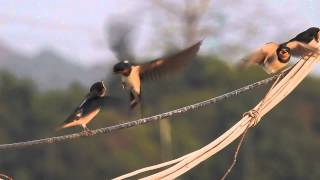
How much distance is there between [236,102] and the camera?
1641 centimetres

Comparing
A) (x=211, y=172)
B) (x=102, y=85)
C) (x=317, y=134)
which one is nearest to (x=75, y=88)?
(x=211, y=172)

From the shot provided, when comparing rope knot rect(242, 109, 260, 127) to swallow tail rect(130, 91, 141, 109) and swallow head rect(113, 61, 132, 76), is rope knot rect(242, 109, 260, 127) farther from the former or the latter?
swallow tail rect(130, 91, 141, 109)

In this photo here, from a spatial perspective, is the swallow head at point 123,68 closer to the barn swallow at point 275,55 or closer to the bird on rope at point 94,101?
the bird on rope at point 94,101

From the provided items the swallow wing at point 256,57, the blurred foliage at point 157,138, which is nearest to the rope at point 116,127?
the swallow wing at point 256,57

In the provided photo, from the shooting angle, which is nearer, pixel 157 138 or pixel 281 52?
pixel 281 52

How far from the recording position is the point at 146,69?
2855mm

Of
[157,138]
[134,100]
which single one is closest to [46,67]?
[157,138]

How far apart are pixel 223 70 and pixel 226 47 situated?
1539mm

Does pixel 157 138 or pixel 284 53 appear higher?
pixel 284 53

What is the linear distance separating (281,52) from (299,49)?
0.27ft

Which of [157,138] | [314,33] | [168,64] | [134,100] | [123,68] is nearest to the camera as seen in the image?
[314,33]

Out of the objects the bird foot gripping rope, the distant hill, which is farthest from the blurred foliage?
the bird foot gripping rope

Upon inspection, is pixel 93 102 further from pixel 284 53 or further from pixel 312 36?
pixel 312 36

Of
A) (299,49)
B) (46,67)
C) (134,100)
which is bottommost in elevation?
(46,67)
